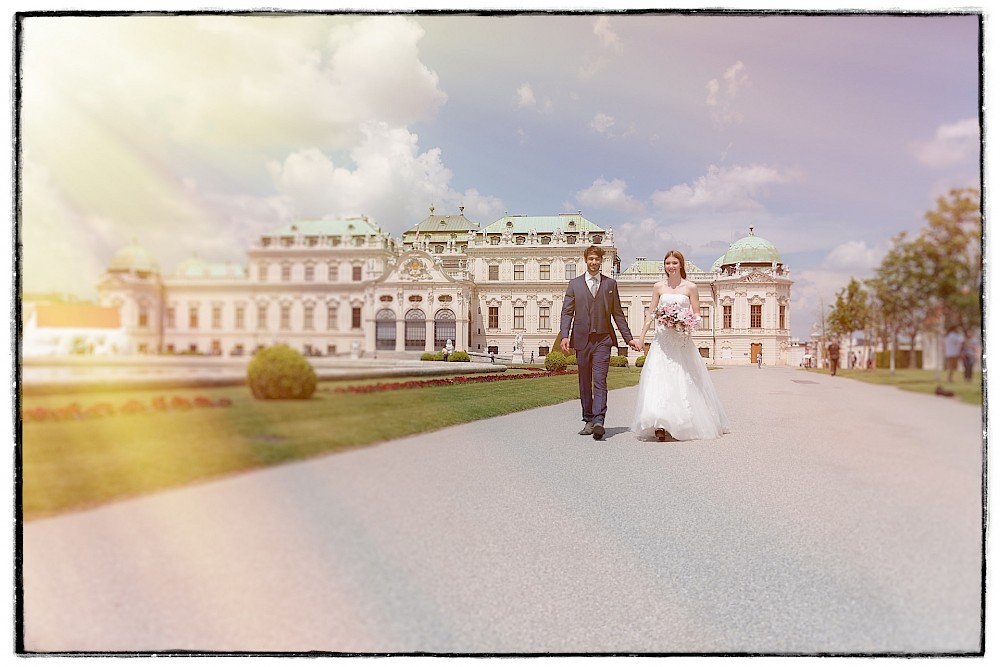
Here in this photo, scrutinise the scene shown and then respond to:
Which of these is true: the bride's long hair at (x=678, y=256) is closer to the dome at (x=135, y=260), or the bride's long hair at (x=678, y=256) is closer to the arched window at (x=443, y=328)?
the arched window at (x=443, y=328)

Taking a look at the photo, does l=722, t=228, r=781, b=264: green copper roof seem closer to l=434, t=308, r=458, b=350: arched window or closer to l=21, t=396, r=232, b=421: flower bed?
l=434, t=308, r=458, b=350: arched window

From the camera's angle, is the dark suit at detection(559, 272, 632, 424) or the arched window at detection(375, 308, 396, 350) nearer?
the arched window at detection(375, 308, 396, 350)

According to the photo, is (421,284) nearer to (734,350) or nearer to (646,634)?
(734,350)

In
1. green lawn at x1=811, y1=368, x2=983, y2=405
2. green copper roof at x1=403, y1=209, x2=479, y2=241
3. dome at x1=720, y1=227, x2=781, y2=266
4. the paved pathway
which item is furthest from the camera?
dome at x1=720, y1=227, x2=781, y2=266

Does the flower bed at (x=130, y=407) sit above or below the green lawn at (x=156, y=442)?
above

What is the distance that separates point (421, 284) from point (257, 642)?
2262 mm

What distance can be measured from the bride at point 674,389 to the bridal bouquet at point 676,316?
0.03 meters

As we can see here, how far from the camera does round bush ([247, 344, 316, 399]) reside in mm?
3777

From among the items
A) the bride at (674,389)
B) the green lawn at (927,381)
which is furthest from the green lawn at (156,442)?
the green lawn at (927,381)

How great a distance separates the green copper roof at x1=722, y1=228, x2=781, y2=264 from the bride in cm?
38

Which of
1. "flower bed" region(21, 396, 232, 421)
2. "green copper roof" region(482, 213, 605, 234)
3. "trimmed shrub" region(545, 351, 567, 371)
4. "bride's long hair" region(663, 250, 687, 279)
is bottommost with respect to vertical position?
"flower bed" region(21, 396, 232, 421)

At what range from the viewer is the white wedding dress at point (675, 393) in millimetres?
4430

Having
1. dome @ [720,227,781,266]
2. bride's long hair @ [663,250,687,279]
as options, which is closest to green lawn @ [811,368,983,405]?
dome @ [720,227,781,266]

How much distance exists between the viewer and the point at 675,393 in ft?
14.7
